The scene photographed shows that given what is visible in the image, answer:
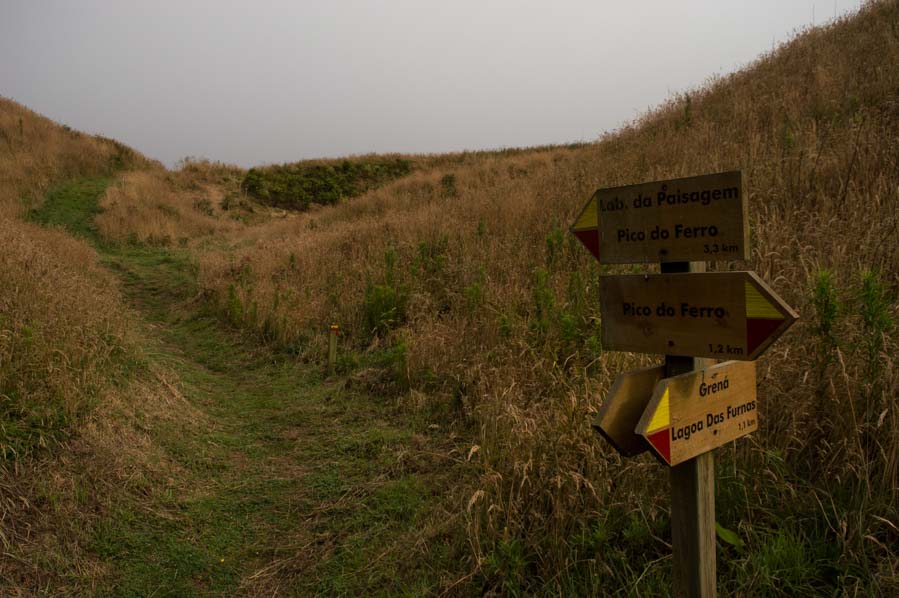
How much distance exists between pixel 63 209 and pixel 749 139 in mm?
17064

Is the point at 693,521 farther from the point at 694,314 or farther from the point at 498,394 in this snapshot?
the point at 498,394

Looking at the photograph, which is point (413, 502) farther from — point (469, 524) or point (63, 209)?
point (63, 209)

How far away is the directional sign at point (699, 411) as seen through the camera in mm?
1748

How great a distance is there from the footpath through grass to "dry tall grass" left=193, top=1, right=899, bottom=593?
0.48 metres

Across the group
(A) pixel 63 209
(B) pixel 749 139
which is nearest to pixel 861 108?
(B) pixel 749 139

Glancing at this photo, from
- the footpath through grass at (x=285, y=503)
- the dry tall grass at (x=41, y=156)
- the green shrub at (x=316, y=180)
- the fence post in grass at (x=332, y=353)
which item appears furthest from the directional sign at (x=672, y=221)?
the green shrub at (x=316, y=180)

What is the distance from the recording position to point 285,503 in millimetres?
4039

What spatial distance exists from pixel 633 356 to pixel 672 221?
6.93 feet

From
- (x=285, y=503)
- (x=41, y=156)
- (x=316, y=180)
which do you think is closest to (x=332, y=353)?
(x=285, y=503)

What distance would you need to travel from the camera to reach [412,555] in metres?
3.16

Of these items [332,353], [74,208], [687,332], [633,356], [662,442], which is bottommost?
[332,353]

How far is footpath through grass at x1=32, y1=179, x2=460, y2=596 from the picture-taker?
10.6 feet

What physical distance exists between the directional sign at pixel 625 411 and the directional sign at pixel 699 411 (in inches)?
4.0

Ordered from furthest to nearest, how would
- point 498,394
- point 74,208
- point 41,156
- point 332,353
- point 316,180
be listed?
1. point 316,180
2. point 41,156
3. point 74,208
4. point 332,353
5. point 498,394
